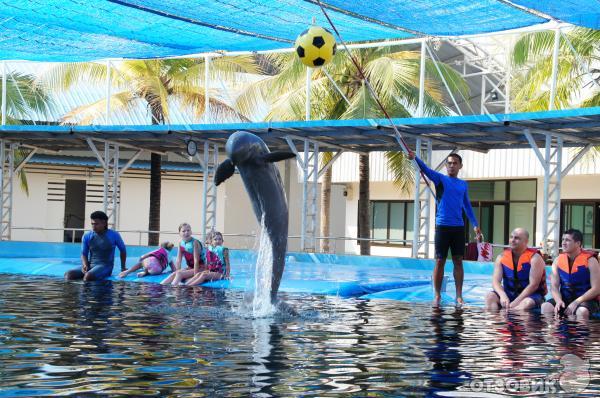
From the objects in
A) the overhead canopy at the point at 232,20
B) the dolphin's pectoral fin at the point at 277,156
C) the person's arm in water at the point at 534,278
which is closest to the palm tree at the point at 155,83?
the overhead canopy at the point at 232,20

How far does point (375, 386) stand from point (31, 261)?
45.4 ft

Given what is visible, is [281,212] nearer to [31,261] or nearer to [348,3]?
[348,3]

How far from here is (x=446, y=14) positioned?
49.1 feet

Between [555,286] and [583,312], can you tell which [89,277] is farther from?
[583,312]

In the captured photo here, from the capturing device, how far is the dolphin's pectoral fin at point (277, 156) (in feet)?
28.3

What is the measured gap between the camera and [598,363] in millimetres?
6961

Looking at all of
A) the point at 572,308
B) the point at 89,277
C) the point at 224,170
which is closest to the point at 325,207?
the point at 89,277

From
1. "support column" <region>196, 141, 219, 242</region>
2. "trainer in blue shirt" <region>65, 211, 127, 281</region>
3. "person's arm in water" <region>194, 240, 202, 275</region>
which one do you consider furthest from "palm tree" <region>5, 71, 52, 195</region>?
"person's arm in water" <region>194, 240, 202, 275</region>

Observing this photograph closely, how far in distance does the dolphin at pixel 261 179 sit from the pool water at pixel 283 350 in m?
0.89

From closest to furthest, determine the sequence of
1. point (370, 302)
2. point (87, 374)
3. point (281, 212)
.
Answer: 1. point (87, 374)
2. point (281, 212)
3. point (370, 302)

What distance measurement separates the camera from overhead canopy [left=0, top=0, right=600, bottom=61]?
567 inches

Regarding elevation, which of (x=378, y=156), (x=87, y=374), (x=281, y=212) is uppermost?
(x=378, y=156)

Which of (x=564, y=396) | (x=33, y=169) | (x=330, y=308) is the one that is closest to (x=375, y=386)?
(x=564, y=396)

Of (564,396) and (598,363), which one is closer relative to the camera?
(564,396)
